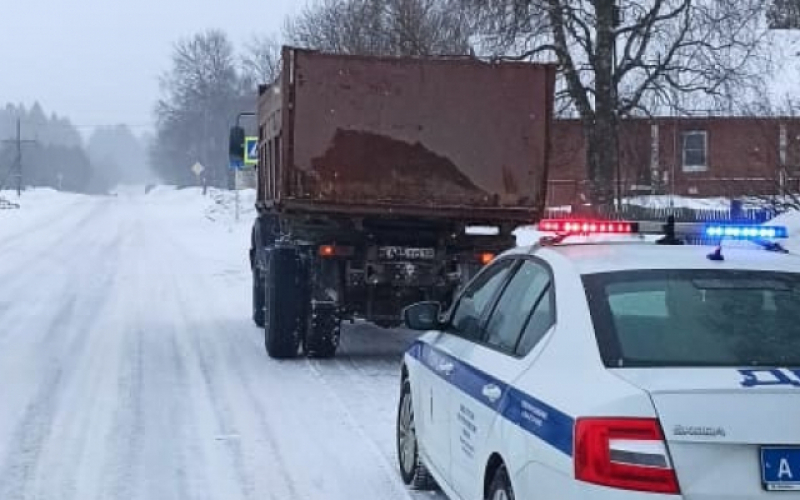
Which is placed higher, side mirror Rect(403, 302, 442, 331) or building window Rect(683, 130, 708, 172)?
building window Rect(683, 130, 708, 172)

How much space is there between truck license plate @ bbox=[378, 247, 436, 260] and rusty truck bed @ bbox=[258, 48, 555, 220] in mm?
454

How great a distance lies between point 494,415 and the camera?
477 centimetres

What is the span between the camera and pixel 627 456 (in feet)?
12.5

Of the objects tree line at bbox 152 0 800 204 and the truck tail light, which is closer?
the truck tail light

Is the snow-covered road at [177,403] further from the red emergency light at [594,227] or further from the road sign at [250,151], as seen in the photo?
the road sign at [250,151]

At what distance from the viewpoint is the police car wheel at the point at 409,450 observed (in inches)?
268

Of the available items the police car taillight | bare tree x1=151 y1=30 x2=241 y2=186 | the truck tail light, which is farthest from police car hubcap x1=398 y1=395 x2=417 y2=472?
bare tree x1=151 y1=30 x2=241 y2=186

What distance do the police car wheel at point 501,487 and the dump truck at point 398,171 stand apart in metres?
6.70

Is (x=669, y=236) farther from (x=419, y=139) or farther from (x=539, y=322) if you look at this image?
(x=419, y=139)

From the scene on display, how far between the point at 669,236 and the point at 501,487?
1.46 m

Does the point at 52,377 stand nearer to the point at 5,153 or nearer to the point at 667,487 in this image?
the point at 667,487

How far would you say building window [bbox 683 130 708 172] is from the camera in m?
44.5

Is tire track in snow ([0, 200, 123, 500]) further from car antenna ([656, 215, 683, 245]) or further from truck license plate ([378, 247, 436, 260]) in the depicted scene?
car antenna ([656, 215, 683, 245])

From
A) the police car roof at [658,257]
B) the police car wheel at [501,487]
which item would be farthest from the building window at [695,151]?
the police car wheel at [501,487]
